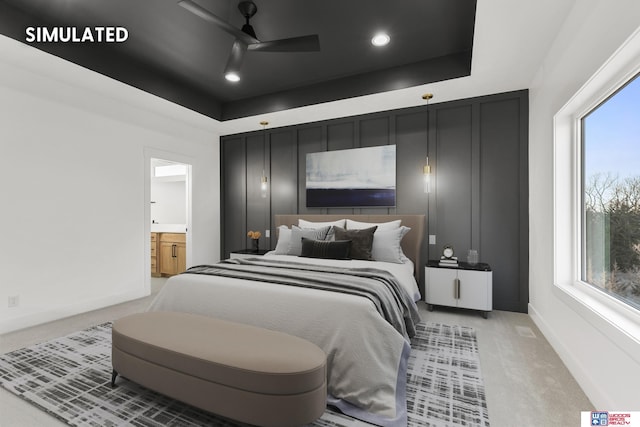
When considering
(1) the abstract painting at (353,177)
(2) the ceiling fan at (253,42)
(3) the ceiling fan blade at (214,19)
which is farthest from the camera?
(1) the abstract painting at (353,177)

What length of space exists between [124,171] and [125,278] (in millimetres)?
1440

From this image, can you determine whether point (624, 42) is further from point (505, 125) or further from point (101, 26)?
point (101, 26)

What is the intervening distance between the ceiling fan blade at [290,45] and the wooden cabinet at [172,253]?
12.7ft

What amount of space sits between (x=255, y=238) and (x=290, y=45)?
3.26 meters

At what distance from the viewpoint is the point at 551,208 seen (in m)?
2.71

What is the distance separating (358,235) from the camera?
3570 mm

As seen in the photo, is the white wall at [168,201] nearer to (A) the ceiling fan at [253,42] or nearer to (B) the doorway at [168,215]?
(B) the doorway at [168,215]

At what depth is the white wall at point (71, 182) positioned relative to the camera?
9.91 ft

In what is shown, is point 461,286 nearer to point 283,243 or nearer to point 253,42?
point 283,243

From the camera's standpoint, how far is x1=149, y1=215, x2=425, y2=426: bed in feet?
5.85

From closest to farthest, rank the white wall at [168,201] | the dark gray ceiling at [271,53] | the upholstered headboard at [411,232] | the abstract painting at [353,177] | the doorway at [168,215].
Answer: the dark gray ceiling at [271,53] < the upholstered headboard at [411,232] < the abstract painting at [353,177] < the doorway at [168,215] < the white wall at [168,201]

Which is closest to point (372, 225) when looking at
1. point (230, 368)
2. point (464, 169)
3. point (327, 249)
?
point (327, 249)

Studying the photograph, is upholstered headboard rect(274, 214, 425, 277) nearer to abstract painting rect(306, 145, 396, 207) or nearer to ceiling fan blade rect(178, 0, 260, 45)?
abstract painting rect(306, 145, 396, 207)
